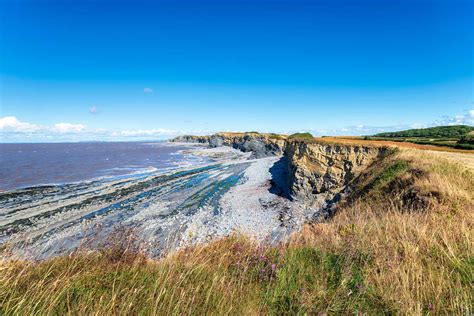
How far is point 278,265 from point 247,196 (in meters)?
26.7

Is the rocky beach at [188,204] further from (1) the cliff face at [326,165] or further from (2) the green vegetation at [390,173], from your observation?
(2) the green vegetation at [390,173]

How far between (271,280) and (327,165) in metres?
24.6

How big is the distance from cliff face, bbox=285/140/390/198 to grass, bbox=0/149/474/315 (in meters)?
19.0

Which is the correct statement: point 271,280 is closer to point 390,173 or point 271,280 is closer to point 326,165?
point 390,173

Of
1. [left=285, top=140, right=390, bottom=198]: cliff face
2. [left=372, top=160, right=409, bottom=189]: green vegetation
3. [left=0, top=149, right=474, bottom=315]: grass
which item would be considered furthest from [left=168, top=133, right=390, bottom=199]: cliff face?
[left=0, top=149, right=474, bottom=315]: grass

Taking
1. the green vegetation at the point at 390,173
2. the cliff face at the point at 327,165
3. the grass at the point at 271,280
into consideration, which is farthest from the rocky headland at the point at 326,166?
the grass at the point at 271,280

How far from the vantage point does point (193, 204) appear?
1112 inches

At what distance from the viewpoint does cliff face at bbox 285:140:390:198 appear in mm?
22938

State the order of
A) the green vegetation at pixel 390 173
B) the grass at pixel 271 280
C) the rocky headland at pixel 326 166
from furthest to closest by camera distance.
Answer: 1. the rocky headland at pixel 326 166
2. the green vegetation at pixel 390 173
3. the grass at pixel 271 280

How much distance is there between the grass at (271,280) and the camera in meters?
2.98

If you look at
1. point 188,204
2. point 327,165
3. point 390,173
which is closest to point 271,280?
point 390,173

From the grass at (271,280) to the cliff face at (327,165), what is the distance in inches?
748

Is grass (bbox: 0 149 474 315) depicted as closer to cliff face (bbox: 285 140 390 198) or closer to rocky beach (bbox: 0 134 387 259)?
rocky beach (bbox: 0 134 387 259)

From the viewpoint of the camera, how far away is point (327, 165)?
26.2 metres
